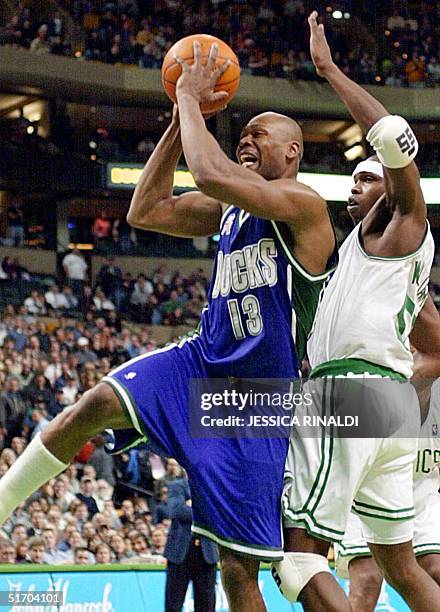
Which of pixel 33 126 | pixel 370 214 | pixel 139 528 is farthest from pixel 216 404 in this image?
pixel 33 126

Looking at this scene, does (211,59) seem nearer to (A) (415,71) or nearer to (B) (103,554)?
(B) (103,554)

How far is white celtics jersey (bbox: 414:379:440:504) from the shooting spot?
19.7 feet

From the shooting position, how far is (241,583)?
14.9 ft

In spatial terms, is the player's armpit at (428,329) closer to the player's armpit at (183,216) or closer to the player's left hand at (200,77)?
the player's armpit at (183,216)

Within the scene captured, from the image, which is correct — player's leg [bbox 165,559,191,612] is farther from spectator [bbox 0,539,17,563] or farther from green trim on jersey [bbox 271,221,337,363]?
green trim on jersey [bbox 271,221,337,363]

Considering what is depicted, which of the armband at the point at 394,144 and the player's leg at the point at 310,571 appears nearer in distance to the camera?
the player's leg at the point at 310,571

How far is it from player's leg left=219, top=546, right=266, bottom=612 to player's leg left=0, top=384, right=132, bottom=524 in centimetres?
72

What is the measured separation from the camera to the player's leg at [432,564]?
18.5 ft

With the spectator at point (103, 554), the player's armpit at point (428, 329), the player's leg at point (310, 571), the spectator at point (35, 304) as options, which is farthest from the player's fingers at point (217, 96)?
the spectator at point (35, 304)

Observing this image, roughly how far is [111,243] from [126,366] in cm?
1850

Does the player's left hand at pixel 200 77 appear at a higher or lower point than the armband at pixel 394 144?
higher

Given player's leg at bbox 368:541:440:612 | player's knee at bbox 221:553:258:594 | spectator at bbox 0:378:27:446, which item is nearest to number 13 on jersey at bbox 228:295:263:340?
player's knee at bbox 221:553:258:594

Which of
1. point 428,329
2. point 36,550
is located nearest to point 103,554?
point 36,550

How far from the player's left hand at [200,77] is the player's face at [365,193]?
0.85m
